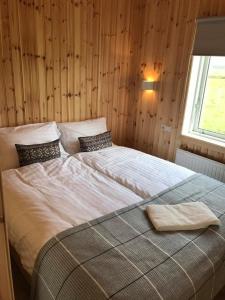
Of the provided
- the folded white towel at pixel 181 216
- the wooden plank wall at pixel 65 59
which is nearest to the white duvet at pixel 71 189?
the folded white towel at pixel 181 216

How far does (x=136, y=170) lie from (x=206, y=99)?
1.28 metres

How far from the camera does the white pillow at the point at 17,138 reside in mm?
2350

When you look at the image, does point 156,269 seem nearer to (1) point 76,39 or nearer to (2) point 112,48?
(1) point 76,39

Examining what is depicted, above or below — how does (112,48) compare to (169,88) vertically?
above

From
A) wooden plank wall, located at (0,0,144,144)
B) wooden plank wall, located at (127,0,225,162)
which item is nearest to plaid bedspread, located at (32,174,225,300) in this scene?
wooden plank wall, located at (127,0,225,162)

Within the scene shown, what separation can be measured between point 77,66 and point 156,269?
7.76ft

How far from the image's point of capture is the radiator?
8.73 feet

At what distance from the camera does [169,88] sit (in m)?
3.07

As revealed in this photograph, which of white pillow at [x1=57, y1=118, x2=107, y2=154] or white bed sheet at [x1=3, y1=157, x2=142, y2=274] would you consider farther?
white pillow at [x1=57, y1=118, x2=107, y2=154]

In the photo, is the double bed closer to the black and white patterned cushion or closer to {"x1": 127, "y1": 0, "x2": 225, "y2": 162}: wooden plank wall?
the black and white patterned cushion

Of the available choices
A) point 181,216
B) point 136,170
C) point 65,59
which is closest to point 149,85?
point 65,59

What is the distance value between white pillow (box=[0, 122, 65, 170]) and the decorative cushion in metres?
0.27

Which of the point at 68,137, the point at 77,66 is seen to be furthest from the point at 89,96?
the point at 68,137

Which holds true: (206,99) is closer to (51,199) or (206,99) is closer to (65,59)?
(65,59)
